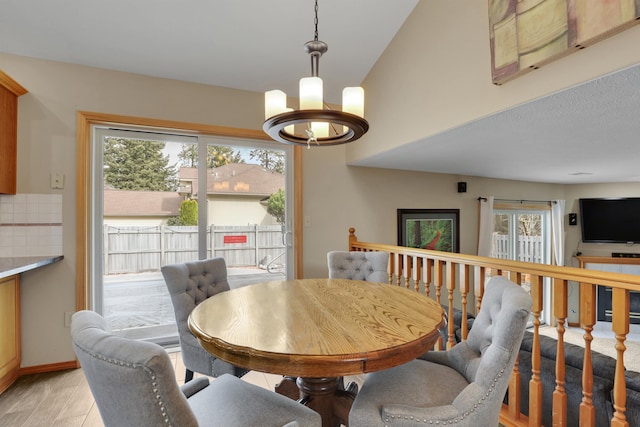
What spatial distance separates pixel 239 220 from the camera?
315cm

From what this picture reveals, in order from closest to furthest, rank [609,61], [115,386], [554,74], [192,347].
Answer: [115,386] → [609,61] → [554,74] → [192,347]

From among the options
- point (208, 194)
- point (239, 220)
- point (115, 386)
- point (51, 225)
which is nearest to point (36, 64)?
point (51, 225)

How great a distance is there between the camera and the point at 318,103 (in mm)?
1555

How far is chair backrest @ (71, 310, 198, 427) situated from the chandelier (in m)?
1.09

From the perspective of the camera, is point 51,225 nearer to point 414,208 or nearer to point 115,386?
point 115,386

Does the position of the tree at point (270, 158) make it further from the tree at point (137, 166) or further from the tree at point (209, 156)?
the tree at point (137, 166)

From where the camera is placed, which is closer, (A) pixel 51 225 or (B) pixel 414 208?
(A) pixel 51 225

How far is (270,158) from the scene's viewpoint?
3.28 metres

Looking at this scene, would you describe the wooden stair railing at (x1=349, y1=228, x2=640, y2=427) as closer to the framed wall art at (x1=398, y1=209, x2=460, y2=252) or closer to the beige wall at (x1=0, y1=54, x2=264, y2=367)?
the framed wall art at (x1=398, y1=209, x2=460, y2=252)

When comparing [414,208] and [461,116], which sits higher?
[461,116]

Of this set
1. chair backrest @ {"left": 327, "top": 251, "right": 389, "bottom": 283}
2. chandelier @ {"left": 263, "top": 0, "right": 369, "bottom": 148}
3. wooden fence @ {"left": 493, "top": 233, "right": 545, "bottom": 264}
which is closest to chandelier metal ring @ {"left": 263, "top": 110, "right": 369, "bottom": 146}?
chandelier @ {"left": 263, "top": 0, "right": 369, "bottom": 148}

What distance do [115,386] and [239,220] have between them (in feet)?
8.23

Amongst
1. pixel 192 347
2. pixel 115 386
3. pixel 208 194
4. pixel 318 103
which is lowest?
pixel 192 347

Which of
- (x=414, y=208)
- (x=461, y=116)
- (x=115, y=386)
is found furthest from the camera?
(x=414, y=208)
